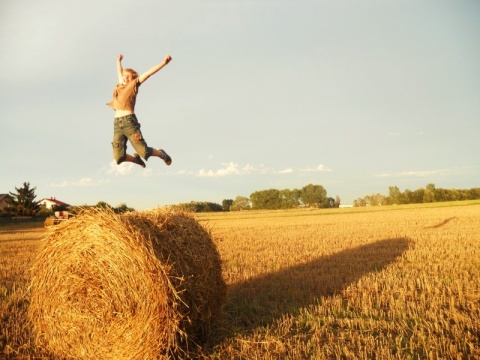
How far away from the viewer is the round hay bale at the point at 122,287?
478 cm

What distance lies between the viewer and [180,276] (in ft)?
16.5

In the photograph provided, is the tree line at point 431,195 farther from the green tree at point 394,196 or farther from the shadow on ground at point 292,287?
the shadow on ground at point 292,287

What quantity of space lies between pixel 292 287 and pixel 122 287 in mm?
3952

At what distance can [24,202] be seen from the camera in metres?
49.4

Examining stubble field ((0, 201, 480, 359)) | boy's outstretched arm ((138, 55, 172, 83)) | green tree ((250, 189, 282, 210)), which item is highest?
boy's outstretched arm ((138, 55, 172, 83))

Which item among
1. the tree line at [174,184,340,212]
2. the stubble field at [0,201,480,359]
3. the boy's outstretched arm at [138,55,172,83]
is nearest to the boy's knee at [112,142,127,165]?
the boy's outstretched arm at [138,55,172,83]

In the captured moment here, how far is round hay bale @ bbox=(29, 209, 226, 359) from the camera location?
15.7ft

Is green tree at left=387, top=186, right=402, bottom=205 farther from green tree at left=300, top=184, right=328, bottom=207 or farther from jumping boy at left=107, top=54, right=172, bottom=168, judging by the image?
jumping boy at left=107, top=54, right=172, bottom=168

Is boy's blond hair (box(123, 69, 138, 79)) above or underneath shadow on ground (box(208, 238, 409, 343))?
above

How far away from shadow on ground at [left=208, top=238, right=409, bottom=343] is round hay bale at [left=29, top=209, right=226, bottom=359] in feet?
2.23

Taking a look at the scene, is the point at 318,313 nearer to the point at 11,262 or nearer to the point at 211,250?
the point at 211,250

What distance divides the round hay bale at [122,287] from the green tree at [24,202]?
47819mm

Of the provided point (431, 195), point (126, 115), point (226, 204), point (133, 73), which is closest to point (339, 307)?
point (126, 115)

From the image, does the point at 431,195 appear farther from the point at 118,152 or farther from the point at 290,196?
the point at 118,152
